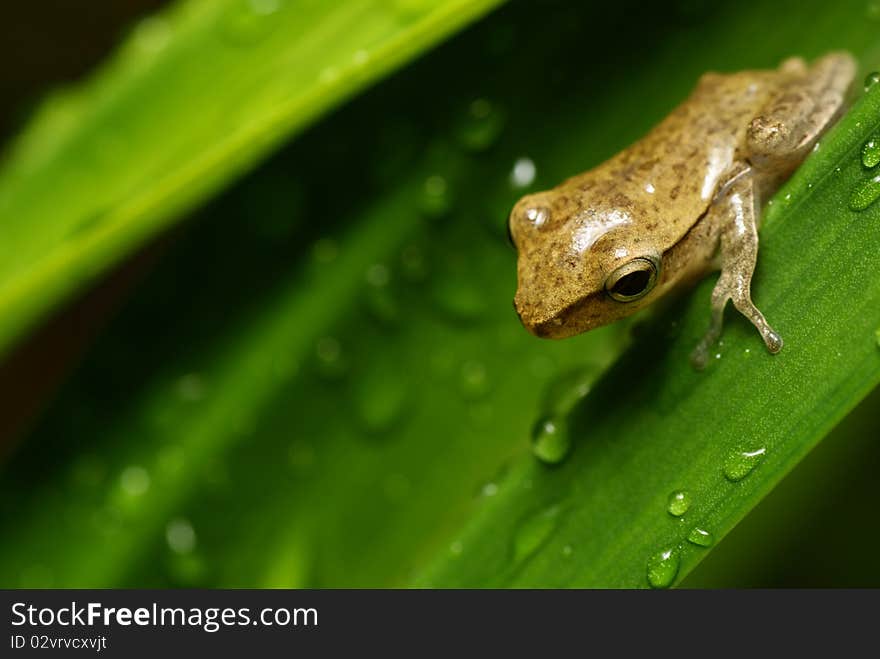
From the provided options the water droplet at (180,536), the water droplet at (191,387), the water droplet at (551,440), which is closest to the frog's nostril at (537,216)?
the water droplet at (551,440)

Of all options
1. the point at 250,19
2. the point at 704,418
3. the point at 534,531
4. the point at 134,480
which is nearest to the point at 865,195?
the point at 704,418

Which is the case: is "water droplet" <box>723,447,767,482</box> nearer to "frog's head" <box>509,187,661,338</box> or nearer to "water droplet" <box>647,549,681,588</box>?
"water droplet" <box>647,549,681,588</box>

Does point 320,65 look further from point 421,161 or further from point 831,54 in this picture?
point 831,54

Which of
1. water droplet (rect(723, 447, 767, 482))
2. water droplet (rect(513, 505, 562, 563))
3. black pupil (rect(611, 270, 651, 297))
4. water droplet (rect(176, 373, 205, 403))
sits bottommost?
water droplet (rect(513, 505, 562, 563))

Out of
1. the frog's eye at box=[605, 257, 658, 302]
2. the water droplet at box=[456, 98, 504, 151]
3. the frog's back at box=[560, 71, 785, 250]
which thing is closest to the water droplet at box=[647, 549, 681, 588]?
the frog's eye at box=[605, 257, 658, 302]

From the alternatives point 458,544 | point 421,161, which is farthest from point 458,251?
point 458,544

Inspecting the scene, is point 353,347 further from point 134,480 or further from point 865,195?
point 865,195

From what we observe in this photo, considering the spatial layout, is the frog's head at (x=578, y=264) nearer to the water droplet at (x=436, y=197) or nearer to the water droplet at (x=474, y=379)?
the water droplet at (x=436, y=197)
